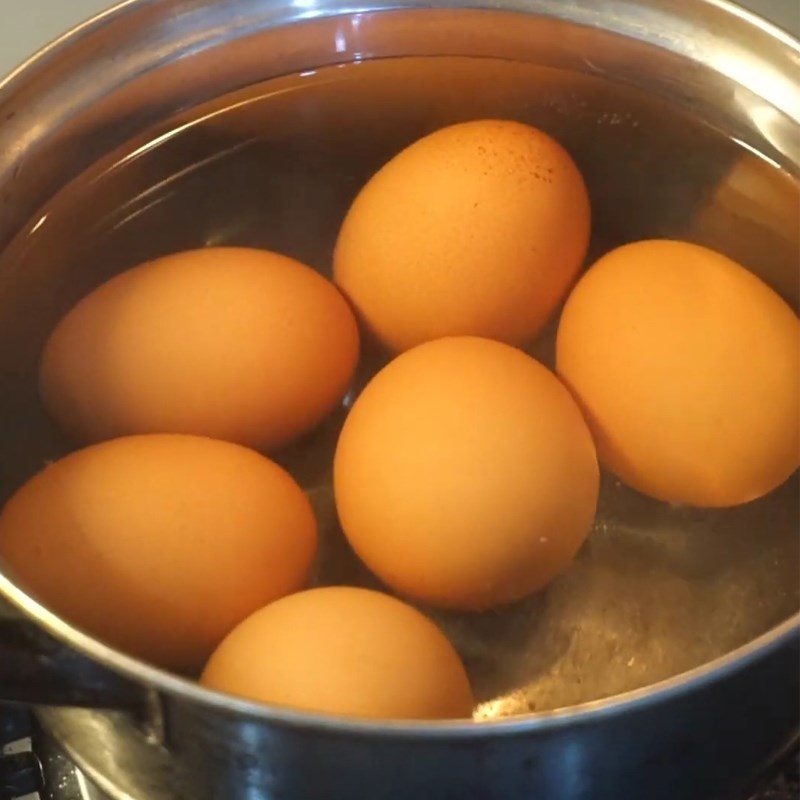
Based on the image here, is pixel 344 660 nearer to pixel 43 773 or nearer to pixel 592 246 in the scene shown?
pixel 43 773

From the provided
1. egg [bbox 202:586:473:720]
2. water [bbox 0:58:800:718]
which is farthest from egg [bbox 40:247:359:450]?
egg [bbox 202:586:473:720]

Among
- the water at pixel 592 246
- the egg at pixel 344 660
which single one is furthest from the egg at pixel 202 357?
the egg at pixel 344 660

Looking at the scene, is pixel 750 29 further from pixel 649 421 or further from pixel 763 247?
pixel 649 421

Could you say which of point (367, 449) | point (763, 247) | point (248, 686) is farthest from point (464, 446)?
point (763, 247)

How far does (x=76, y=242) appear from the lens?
0.73 m

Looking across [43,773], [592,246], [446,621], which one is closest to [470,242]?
[592,246]

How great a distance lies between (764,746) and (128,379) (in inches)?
16.2

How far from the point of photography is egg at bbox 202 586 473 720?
48 cm

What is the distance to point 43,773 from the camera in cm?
61

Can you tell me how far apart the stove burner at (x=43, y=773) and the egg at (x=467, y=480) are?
0.18 m

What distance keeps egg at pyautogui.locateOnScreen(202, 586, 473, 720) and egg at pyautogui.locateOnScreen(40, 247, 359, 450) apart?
0.14 metres

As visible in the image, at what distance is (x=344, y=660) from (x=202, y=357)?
0.71 ft

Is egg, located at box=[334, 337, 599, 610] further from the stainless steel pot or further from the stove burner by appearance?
the stove burner

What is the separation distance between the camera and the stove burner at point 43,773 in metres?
0.60
